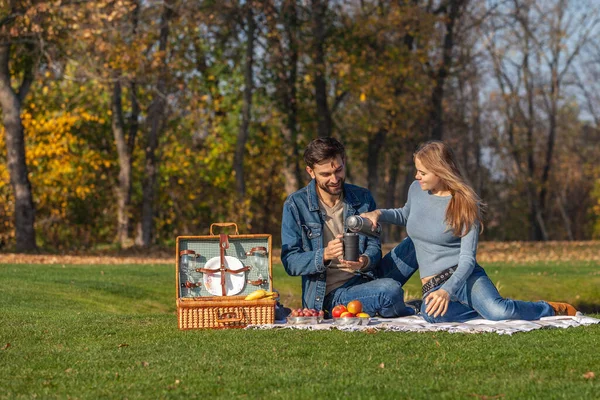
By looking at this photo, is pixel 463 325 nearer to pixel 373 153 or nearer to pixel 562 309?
pixel 562 309

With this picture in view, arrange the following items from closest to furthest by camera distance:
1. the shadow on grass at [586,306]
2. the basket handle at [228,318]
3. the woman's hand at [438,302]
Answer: the woman's hand at [438,302] < the basket handle at [228,318] < the shadow on grass at [586,306]

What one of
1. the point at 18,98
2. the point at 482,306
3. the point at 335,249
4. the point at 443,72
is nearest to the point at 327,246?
the point at 335,249

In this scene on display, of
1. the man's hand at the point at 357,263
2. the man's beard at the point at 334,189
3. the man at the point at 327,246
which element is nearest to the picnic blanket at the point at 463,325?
the man at the point at 327,246

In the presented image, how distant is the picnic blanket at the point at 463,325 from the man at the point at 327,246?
326mm

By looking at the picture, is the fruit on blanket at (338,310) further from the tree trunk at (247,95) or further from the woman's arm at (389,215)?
the tree trunk at (247,95)

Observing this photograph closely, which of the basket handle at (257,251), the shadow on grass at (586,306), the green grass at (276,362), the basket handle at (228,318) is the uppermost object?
the basket handle at (257,251)

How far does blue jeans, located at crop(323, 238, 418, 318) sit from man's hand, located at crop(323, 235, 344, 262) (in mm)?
632

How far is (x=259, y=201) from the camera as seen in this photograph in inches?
1481

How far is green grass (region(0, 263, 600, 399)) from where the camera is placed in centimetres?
588

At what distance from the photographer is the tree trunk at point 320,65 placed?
3052 cm

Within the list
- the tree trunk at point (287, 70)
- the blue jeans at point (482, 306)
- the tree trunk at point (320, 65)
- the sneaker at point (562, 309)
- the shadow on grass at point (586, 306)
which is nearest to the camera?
the blue jeans at point (482, 306)

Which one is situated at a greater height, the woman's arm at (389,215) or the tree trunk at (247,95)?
the tree trunk at (247,95)

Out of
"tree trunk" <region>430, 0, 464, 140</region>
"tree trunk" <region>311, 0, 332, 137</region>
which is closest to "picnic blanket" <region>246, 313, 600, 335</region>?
"tree trunk" <region>311, 0, 332, 137</region>

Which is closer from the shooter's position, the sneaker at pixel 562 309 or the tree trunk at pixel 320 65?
the sneaker at pixel 562 309
